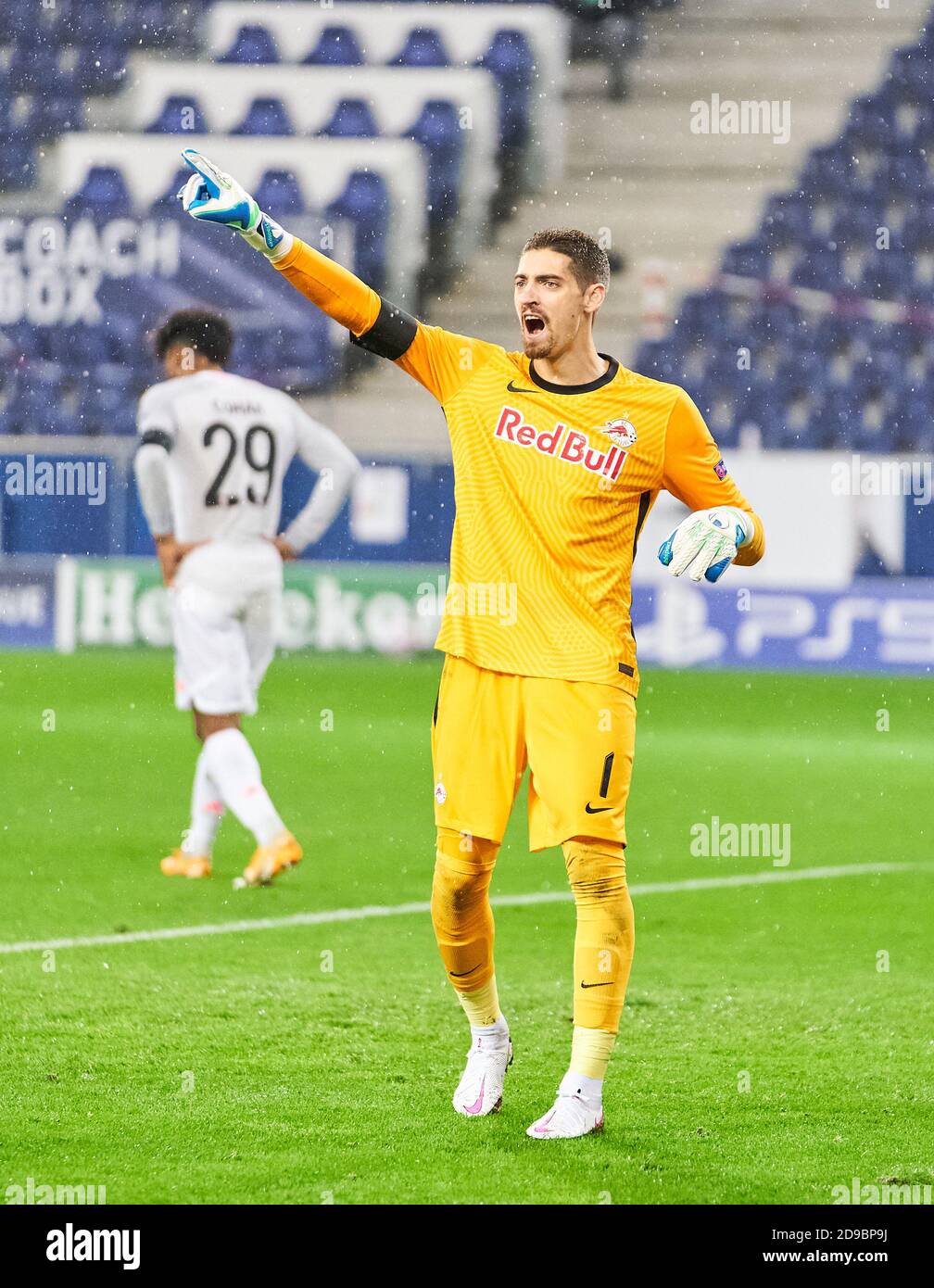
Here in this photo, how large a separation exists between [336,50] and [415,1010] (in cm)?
1684

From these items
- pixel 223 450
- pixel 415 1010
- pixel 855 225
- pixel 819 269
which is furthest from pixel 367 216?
pixel 415 1010

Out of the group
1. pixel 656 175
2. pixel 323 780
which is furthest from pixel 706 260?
pixel 323 780

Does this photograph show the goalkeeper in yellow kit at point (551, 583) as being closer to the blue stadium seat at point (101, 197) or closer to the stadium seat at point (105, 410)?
the stadium seat at point (105, 410)

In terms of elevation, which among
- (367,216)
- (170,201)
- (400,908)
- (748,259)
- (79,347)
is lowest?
(400,908)

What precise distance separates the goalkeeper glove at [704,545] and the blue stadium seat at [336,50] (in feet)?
56.5

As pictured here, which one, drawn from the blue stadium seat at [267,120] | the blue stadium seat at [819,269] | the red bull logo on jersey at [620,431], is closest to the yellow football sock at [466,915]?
the red bull logo on jersey at [620,431]

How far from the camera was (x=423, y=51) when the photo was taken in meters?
19.7

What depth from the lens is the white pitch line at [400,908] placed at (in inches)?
211

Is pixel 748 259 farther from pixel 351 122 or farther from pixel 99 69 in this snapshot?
pixel 99 69

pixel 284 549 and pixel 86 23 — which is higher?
pixel 86 23

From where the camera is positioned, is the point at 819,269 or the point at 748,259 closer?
the point at 819,269
